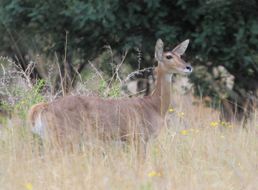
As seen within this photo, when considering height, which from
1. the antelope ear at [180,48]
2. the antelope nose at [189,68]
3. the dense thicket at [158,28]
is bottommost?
the dense thicket at [158,28]

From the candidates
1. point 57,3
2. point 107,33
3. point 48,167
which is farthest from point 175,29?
point 48,167

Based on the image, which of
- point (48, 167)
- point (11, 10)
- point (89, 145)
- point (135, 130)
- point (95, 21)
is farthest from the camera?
point (11, 10)

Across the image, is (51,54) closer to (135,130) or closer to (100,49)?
(100,49)

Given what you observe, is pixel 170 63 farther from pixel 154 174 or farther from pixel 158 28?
pixel 158 28

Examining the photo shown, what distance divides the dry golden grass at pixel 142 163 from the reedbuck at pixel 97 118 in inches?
7.0

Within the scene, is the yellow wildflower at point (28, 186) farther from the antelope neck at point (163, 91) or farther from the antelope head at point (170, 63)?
Answer: the antelope head at point (170, 63)

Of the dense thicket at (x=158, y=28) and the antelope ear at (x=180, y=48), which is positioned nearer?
the antelope ear at (x=180, y=48)

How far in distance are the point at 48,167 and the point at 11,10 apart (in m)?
8.09

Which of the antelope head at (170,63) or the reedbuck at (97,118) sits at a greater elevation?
the antelope head at (170,63)

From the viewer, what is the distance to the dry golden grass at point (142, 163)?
6109 mm

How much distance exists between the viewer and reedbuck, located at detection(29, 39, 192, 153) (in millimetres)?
7938

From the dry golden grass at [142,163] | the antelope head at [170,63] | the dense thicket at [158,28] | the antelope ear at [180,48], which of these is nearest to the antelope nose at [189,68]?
the antelope head at [170,63]

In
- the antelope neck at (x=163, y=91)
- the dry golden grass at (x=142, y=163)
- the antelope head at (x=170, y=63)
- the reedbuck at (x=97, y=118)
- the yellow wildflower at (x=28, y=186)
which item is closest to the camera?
the yellow wildflower at (x=28, y=186)

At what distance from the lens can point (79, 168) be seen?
659 cm
